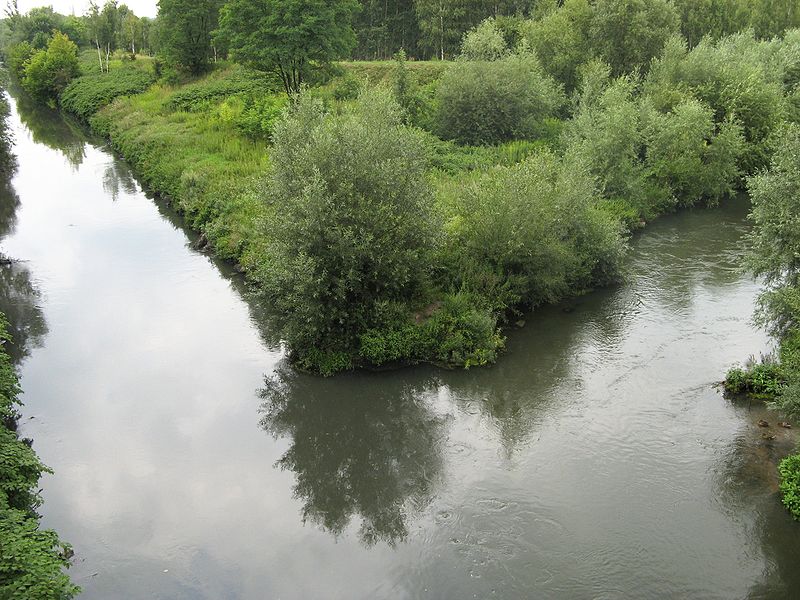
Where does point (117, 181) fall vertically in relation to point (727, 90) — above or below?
below

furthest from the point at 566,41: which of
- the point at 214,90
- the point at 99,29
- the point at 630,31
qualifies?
the point at 99,29

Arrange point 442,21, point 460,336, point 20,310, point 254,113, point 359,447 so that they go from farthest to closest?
1. point 442,21
2. point 254,113
3. point 20,310
4. point 460,336
5. point 359,447

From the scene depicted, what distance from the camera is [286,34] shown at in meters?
43.3

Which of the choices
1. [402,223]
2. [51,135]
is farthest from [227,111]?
[402,223]

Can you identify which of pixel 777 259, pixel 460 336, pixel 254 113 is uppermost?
pixel 254 113

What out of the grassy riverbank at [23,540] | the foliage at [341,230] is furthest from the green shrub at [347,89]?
the grassy riverbank at [23,540]

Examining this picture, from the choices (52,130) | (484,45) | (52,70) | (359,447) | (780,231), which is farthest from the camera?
(52,70)

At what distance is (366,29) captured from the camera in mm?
68875

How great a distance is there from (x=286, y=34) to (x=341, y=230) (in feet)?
86.9

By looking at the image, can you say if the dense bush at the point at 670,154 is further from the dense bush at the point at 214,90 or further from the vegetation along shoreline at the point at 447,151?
the dense bush at the point at 214,90

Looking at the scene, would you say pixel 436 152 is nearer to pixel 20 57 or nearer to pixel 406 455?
pixel 406 455

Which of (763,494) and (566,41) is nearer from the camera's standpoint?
(763,494)

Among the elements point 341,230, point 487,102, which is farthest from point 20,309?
point 487,102

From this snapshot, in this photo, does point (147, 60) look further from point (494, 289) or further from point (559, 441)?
point (559, 441)
